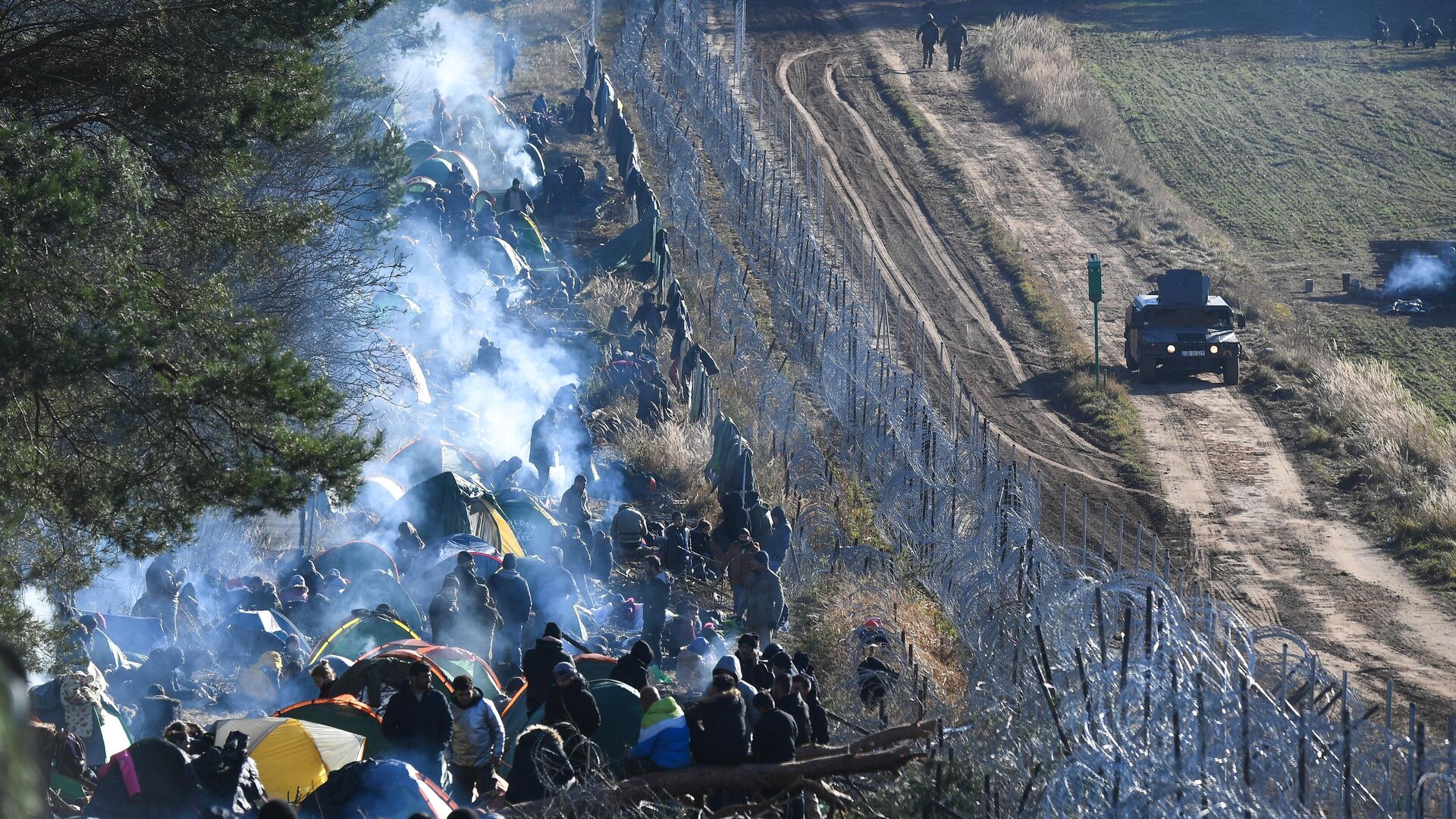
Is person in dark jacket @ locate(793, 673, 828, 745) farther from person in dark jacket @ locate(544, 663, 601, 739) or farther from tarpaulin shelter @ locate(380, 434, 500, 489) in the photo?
tarpaulin shelter @ locate(380, 434, 500, 489)

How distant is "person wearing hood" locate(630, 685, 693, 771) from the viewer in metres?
8.58

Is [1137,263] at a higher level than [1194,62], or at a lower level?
lower

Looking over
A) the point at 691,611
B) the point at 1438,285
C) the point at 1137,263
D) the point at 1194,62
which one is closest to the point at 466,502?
the point at 691,611

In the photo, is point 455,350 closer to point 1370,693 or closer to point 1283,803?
point 1370,693

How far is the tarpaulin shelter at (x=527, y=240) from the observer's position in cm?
2709

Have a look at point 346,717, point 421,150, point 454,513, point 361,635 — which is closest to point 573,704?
point 346,717

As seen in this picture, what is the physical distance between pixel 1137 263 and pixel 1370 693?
54.9 feet

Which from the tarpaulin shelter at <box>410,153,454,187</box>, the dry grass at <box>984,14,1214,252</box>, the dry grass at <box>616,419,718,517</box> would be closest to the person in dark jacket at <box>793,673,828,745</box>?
the dry grass at <box>616,419,718,517</box>

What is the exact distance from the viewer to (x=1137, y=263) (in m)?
29.8

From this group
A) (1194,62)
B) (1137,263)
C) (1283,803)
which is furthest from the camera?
(1194,62)

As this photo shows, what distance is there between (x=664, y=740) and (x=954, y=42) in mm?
34992

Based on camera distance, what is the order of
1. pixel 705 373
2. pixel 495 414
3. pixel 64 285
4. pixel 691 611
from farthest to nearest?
pixel 495 414 → pixel 705 373 → pixel 691 611 → pixel 64 285

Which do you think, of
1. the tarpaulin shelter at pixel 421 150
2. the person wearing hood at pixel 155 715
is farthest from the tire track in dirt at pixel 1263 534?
the tarpaulin shelter at pixel 421 150

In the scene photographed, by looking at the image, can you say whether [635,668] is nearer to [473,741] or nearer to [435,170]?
[473,741]
